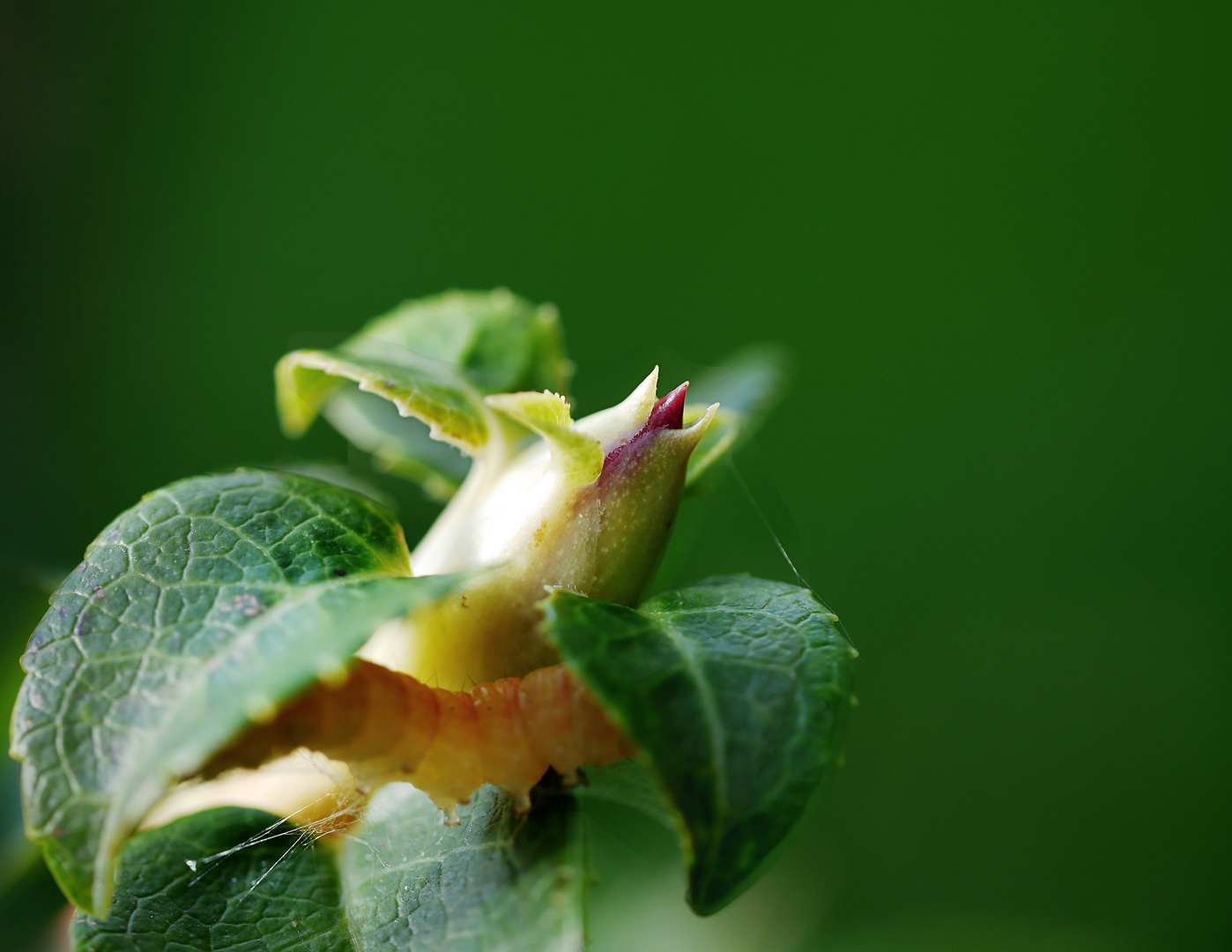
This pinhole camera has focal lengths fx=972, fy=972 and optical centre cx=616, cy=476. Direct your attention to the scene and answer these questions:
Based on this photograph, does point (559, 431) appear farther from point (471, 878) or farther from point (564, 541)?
point (471, 878)

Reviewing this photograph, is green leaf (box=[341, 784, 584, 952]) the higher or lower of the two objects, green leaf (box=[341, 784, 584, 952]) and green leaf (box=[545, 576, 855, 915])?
the lower

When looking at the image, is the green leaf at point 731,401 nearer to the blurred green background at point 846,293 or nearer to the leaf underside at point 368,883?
the leaf underside at point 368,883

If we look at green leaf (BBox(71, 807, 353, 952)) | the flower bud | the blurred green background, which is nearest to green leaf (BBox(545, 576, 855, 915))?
the flower bud

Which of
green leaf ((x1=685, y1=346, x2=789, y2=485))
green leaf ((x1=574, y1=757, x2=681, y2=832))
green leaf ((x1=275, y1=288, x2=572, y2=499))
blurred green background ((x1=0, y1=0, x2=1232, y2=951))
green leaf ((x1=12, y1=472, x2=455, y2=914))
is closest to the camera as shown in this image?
Result: green leaf ((x1=12, y1=472, x2=455, y2=914))

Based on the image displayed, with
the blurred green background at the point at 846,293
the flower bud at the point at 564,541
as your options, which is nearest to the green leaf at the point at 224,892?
the flower bud at the point at 564,541

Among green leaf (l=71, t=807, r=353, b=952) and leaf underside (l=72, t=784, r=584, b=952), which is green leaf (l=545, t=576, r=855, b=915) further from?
green leaf (l=71, t=807, r=353, b=952)
